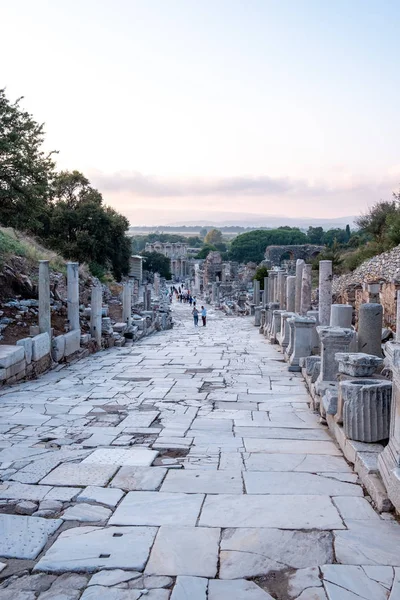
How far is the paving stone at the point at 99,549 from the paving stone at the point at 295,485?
1213mm

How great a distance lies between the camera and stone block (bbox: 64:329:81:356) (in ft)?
42.0

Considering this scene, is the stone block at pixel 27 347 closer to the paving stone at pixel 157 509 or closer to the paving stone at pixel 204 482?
the paving stone at pixel 204 482

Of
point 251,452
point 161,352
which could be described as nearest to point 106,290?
point 161,352

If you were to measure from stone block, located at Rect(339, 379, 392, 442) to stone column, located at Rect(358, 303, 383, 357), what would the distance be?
2.33 meters

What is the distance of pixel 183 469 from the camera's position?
17.1ft

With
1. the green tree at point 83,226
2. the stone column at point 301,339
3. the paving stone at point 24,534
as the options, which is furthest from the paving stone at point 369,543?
the green tree at point 83,226

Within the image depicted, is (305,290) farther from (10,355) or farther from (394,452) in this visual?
(394,452)

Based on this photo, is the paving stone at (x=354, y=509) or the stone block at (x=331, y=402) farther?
the stone block at (x=331, y=402)

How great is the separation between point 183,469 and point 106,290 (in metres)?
21.1

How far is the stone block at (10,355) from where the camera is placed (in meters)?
9.56

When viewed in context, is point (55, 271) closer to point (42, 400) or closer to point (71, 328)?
point (71, 328)

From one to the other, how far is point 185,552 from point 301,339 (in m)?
8.70

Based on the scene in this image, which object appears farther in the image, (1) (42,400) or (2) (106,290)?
(2) (106,290)

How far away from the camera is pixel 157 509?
4254 millimetres
